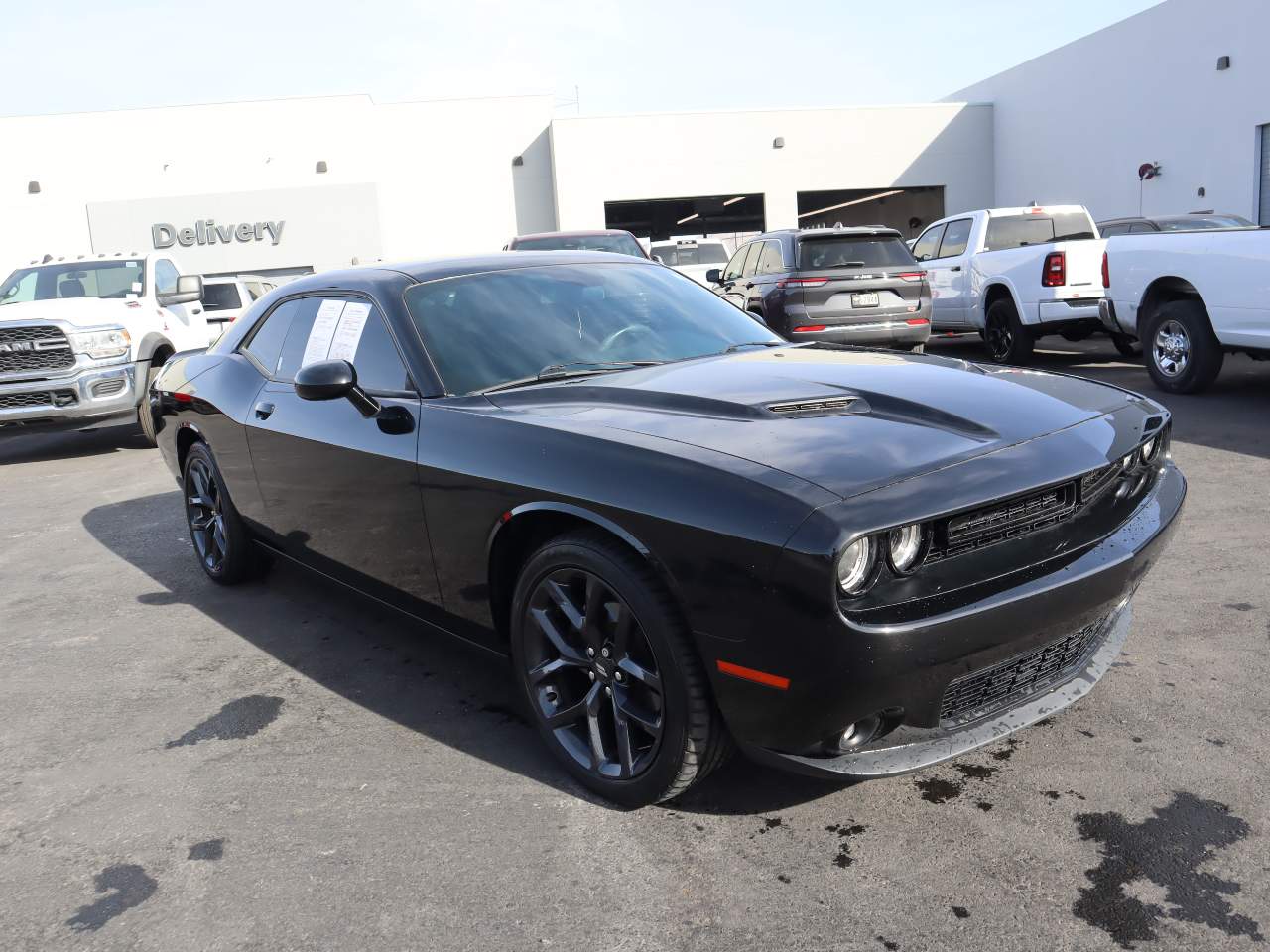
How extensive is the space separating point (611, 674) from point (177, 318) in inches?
404

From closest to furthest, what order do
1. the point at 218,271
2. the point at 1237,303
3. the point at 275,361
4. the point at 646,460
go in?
the point at 646,460 → the point at 275,361 → the point at 1237,303 → the point at 218,271

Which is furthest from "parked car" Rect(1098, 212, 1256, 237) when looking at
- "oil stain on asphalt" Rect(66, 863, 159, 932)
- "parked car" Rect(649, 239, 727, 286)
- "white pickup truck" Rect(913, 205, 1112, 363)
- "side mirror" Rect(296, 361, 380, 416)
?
"oil stain on asphalt" Rect(66, 863, 159, 932)

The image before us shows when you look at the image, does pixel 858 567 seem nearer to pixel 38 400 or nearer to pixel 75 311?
pixel 38 400

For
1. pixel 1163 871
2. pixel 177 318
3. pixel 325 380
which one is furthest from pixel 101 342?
pixel 1163 871

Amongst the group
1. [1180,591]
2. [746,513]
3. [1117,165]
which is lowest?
[1180,591]

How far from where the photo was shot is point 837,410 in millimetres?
2984

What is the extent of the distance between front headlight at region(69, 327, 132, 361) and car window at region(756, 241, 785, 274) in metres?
6.62

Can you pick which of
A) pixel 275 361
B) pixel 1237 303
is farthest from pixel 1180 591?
pixel 1237 303

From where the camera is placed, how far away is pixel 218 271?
1209 inches

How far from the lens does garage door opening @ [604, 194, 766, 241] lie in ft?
115

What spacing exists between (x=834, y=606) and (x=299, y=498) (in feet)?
8.46

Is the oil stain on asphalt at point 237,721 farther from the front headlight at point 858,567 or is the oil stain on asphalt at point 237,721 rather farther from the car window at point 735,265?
the car window at point 735,265

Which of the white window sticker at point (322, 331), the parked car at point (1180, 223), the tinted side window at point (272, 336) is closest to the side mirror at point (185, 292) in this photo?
the tinted side window at point (272, 336)

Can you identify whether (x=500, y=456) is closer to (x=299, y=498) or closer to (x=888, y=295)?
(x=299, y=498)
